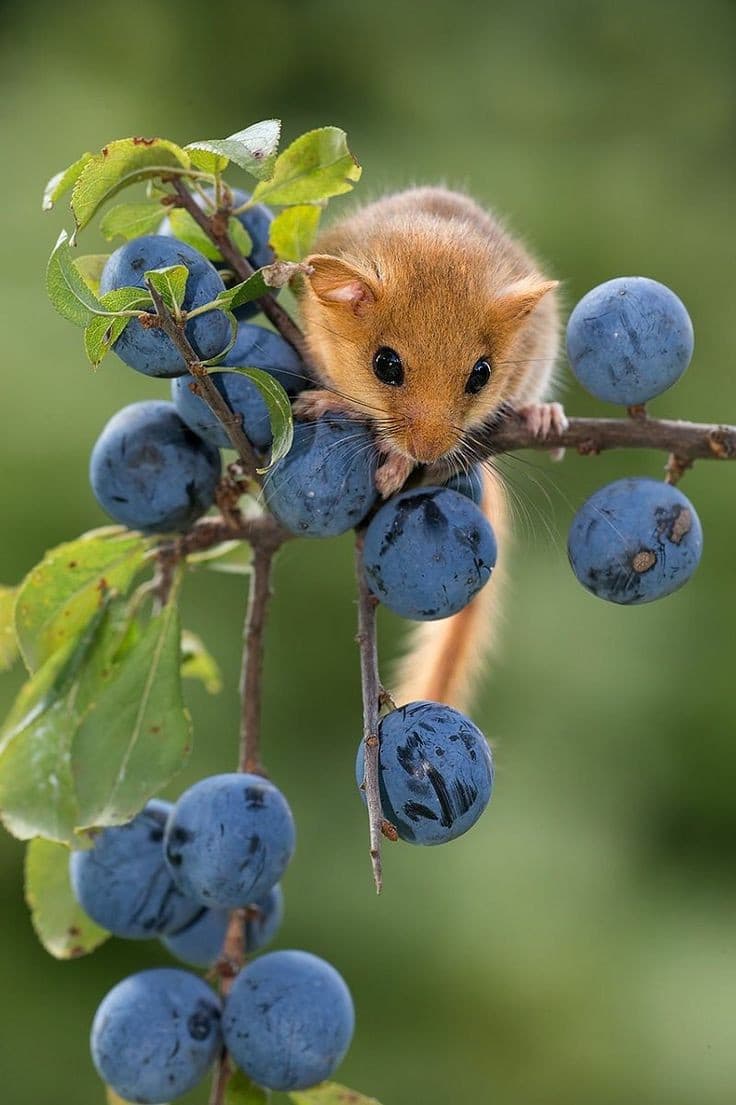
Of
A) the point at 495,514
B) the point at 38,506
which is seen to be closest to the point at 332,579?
the point at 38,506

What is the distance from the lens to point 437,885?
9.53 ft

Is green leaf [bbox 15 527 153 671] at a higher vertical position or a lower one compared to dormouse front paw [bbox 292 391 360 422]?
lower

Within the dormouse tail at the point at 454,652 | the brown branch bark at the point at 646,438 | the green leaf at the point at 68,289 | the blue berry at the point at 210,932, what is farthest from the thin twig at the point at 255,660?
the dormouse tail at the point at 454,652

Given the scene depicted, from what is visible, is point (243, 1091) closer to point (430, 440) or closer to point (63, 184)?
point (430, 440)

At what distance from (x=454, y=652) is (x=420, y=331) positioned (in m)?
0.47

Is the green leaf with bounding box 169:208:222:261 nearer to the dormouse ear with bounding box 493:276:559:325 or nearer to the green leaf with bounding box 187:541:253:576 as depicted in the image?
the green leaf with bounding box 187:541:253:576

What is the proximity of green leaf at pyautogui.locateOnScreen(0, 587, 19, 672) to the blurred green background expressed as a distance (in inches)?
42.1

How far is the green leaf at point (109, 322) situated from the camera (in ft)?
3.24

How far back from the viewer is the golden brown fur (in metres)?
1.45

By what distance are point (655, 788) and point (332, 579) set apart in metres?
0.94

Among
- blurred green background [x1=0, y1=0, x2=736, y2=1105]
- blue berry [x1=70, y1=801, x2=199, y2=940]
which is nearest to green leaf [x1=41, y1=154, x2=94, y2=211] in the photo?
blue berry [x1=70, y1=801, x2=199, y2=940]

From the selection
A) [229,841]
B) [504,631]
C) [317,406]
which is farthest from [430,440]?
[504,631]

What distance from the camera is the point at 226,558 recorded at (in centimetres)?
154

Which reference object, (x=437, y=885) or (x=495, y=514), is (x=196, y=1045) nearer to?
(x=495, y=514)
